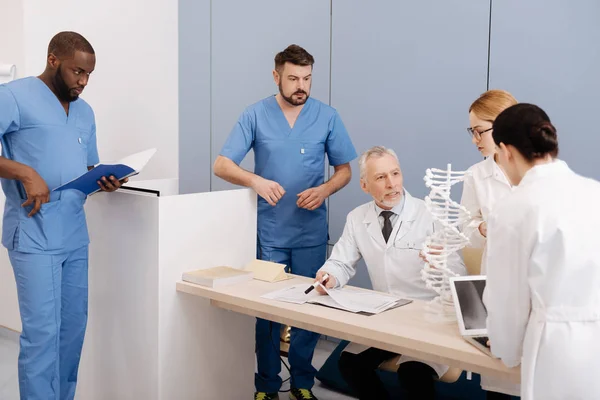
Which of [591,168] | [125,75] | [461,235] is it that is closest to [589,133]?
[591,168]

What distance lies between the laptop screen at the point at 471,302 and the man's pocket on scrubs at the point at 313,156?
1335 millimetres

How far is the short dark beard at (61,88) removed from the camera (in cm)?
247

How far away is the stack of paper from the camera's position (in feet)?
6.84

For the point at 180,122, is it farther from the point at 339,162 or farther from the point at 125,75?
the point at 339,162

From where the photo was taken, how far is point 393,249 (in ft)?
8.16

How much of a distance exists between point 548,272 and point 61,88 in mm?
1902

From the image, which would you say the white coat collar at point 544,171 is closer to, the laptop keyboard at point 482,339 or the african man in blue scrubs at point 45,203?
the laptop keyboard at point 482,339

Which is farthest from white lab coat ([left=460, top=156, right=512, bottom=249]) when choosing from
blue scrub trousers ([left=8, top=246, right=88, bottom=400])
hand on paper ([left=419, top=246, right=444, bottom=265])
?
blue scrub trousers ([left=8, top=246, right=88, bottom=400])

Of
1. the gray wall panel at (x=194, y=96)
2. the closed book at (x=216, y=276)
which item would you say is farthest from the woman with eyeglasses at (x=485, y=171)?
the gray wall panel at (x=194, y=96)

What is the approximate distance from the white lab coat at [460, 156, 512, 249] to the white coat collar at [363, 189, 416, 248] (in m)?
0.24

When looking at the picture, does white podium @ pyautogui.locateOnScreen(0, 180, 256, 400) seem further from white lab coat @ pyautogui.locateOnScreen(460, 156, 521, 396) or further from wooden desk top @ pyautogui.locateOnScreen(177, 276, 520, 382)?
white lab coat @ pyautogui.locateOnScreen(460, 156, 521, 396)

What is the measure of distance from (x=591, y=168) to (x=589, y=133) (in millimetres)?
165

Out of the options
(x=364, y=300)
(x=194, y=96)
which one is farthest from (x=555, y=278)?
(x=194, y=96)

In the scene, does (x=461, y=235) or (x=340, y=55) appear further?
(x=340, y=55)
